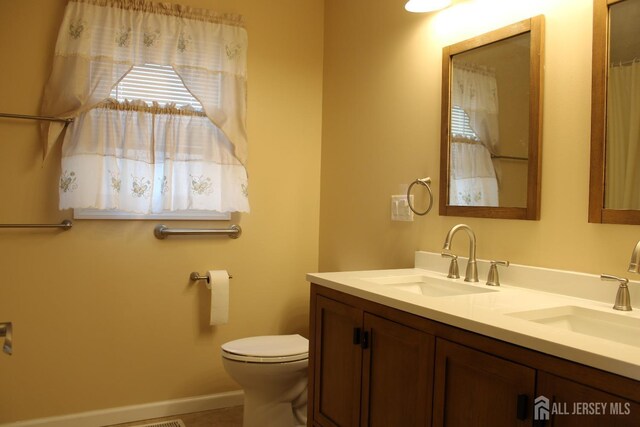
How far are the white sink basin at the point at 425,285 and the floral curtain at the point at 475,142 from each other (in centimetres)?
32

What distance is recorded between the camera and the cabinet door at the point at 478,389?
1.14m

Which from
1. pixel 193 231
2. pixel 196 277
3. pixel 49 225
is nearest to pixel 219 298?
pixel 196 277

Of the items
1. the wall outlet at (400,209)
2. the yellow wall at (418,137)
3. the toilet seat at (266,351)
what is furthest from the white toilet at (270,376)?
the wall outlet at (400,209)

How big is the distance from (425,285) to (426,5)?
1118 millimetres

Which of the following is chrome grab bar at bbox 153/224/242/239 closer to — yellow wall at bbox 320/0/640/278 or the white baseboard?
yellow wall at bbox 320/0/640/278

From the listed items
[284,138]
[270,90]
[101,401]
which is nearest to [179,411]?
[101,401]

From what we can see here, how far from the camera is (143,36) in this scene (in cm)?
264

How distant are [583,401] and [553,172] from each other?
2.87 feet

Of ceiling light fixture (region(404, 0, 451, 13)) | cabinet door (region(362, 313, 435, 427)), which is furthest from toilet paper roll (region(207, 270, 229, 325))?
ceiling light fixture (region(404, 0, 451, 13))

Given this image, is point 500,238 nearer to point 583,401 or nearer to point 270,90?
point 583,401

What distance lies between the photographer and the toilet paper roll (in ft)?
9.02

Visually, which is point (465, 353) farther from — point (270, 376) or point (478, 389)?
point (270, 376)

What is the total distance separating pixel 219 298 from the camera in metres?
2.76

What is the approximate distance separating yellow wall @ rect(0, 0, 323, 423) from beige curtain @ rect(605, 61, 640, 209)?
1845 mm
